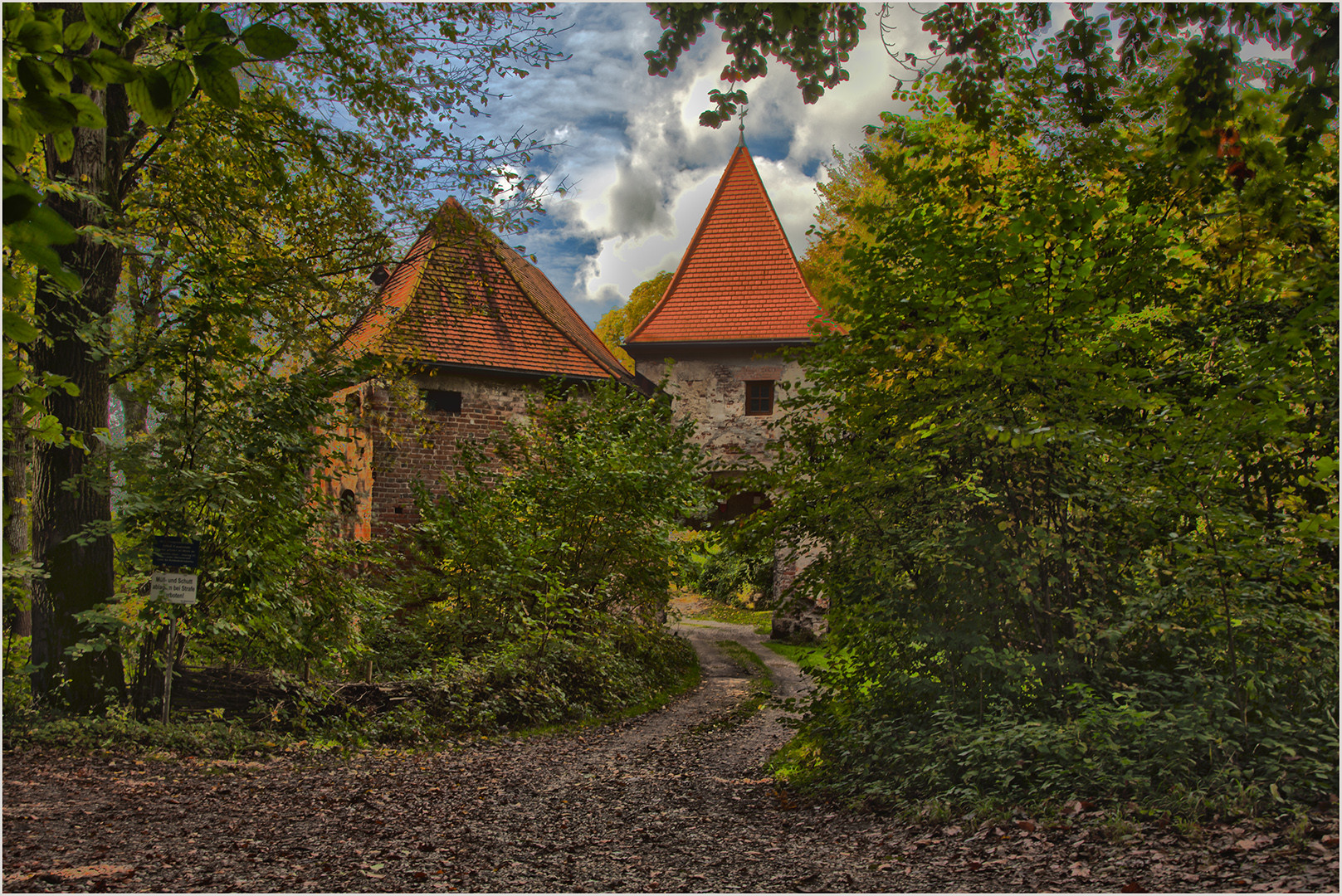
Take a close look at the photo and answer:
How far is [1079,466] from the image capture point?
15.5 feet

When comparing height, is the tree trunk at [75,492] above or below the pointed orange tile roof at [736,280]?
below

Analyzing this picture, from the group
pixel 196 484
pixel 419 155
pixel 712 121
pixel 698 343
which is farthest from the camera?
pixel 698 343

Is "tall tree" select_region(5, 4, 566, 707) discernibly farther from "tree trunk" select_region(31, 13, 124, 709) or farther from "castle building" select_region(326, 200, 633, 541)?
"castle building" select_region(326, 200, 633, 541)

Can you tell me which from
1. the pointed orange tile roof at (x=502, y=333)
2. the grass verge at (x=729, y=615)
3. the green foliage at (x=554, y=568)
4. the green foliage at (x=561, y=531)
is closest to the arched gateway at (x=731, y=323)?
the pointed orange tile roof at (x=502, y=333)

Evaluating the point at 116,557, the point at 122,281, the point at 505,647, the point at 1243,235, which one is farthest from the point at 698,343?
the point at 1243,235

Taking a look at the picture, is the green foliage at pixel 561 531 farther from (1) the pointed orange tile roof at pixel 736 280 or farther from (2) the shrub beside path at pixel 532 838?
(1) the pointed orange tile roof at pixel 736 280

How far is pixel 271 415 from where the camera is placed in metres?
6.84

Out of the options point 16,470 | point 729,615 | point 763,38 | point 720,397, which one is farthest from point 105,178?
point 729,615

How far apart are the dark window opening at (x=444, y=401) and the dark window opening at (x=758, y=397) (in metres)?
6.18

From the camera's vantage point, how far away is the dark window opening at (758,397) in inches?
690

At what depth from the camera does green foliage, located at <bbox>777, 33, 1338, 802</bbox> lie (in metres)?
4.11

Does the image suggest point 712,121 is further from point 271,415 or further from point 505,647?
point 505,647

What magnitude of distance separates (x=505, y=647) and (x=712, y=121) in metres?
6.92

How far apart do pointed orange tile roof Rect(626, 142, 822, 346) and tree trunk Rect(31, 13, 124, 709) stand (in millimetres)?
11519
